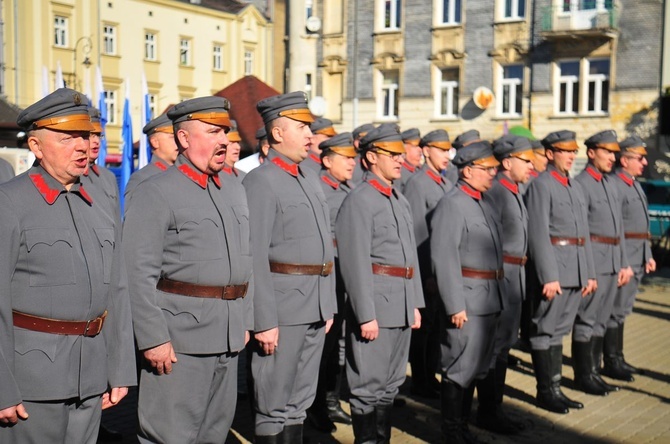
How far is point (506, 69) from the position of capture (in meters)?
31.1

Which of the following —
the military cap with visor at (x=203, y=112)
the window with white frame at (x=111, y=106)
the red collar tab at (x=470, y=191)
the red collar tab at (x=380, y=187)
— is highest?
the window with white frame at (x=111, y=106)

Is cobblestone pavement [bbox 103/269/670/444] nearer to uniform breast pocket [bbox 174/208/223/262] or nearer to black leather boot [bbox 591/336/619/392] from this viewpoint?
black leather boot [bbox 591/336/619/392]

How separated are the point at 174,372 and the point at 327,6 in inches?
1221

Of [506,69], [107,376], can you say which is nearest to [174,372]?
Result: [107,376]

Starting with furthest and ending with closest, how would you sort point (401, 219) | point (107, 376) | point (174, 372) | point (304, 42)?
1. point (304, 42)
2. point (401, 219)
3. point (174, 372)
4. point (107, 376)

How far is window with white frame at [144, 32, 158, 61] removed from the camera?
135ft

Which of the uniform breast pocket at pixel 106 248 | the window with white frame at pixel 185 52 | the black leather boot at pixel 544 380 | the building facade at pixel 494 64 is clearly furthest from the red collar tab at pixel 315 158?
the window with white frame at pixel 185 52

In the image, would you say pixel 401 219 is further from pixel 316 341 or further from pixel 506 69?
pixel 506 69

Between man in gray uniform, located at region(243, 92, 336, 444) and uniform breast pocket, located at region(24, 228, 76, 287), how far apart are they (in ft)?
5.14

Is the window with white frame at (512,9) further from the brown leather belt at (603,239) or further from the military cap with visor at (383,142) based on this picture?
the military cap with visor at (383,142)

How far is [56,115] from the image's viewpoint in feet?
11.9

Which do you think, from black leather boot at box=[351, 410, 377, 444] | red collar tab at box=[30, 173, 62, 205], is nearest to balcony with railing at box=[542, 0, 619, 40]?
black leather boot at box=[351, 410, 377, 444]

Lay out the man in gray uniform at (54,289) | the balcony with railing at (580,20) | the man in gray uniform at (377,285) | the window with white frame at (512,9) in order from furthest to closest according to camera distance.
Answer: the window with white frame at (512,9)
the balcony with railing at (580,20)
the man in gray uniform at (377,285)
the man in gray uniform at (54,289)

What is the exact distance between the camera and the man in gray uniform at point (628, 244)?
28.0 feet
